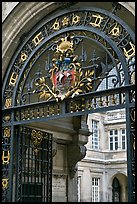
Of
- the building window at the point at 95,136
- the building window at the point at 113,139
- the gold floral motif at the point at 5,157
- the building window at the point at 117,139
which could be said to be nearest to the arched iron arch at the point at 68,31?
the gold floral motif at the point at 5,157

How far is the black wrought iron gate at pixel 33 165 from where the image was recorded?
765 cm

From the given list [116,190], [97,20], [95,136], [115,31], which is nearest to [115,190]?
[116,190]

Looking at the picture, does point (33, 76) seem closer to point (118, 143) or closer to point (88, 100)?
point (88, 100)

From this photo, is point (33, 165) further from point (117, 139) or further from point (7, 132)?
point (117, 139)

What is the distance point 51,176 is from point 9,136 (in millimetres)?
1630

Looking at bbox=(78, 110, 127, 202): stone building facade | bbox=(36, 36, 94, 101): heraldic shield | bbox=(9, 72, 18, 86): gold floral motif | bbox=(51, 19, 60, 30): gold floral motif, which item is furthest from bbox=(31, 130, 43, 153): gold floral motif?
bbox=(78, 110, 127, 202): stone building facade

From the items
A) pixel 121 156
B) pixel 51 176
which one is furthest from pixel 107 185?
pixel 51 176

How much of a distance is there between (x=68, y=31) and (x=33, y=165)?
2718 millimetres

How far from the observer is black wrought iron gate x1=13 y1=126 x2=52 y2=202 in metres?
7.65

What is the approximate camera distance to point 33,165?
8492mm

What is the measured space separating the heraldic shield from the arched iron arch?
11cm

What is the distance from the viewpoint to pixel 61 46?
22.6 ft

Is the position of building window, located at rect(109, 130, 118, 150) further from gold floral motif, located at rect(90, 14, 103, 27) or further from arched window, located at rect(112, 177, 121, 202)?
gold floral motif, located at rect(90, 14, 103, 27)

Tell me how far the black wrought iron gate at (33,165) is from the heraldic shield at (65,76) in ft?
3.87
